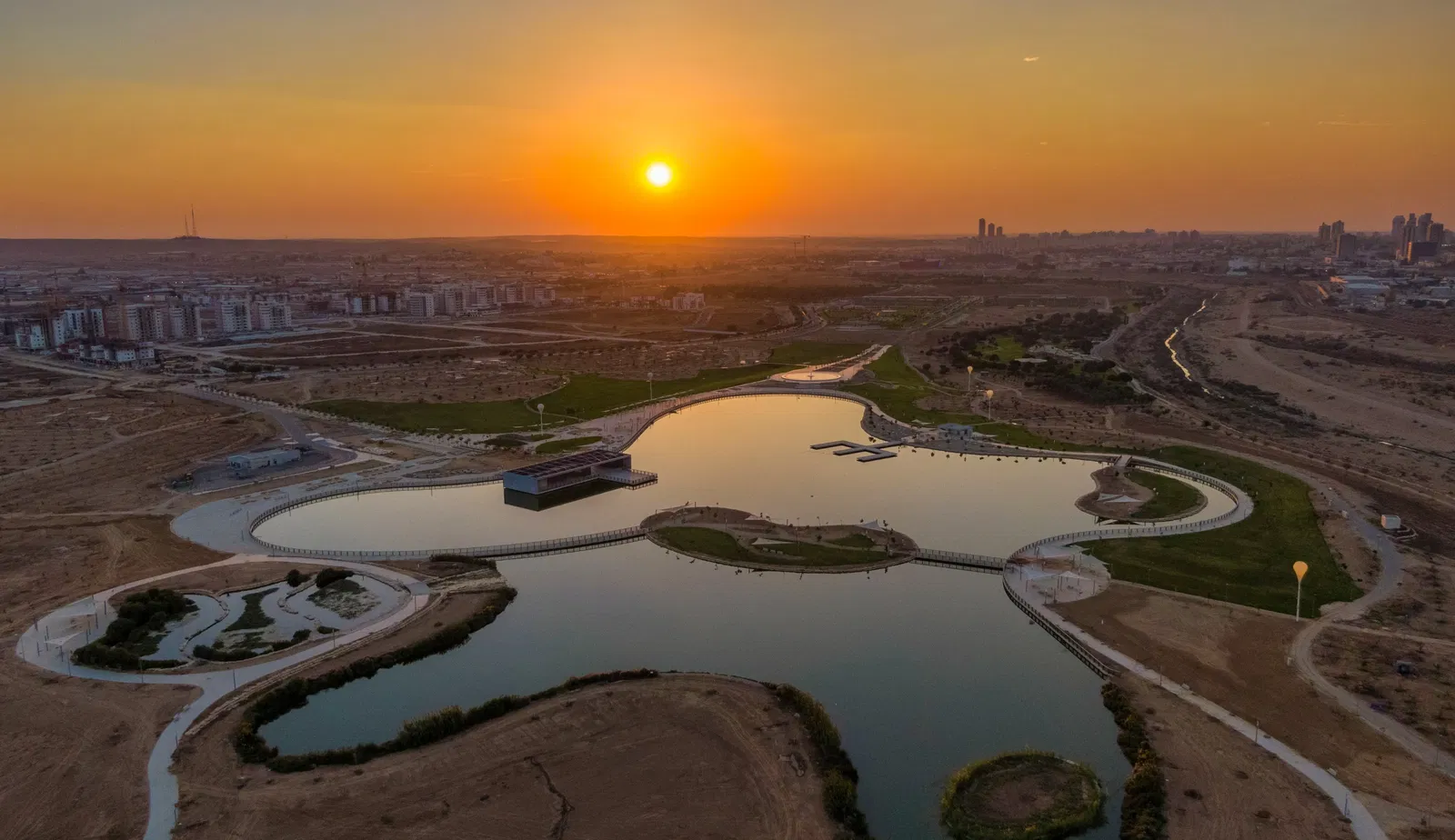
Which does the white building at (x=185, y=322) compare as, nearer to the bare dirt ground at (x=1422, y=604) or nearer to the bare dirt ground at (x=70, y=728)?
the bare dirt ground at (x=70, y=728)

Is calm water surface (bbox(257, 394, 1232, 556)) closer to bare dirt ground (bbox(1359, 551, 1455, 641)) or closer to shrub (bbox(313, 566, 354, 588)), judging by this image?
shrub (bbox(313, 566, 354, 588))

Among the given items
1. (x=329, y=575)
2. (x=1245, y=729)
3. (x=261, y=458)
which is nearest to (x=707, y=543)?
(x=329, y=575)

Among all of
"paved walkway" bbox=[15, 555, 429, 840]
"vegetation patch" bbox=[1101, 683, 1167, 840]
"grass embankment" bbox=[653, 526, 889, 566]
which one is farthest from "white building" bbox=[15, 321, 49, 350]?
"vegetation patch" bbox=[1101, 683, 1167, 840]

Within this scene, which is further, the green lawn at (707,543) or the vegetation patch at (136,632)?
the green lawn at (707,543)

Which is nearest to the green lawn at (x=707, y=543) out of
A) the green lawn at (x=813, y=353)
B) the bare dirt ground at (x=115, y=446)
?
the bare dirt ground at (x=115, y=446)

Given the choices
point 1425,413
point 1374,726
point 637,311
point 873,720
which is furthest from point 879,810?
point 637,311

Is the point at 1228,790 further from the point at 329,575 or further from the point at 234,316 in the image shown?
the point at 234,316

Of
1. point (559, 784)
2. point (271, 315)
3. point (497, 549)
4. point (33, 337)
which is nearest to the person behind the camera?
point (559, 784)
